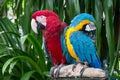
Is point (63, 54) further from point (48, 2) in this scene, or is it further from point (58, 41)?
point (48, 2)

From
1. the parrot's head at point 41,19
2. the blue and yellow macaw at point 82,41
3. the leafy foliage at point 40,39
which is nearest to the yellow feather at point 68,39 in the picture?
the blue and yellow macaw at point 82,41

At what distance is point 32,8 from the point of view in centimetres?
216

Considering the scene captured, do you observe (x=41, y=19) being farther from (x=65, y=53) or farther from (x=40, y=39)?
(x=40, y=39)

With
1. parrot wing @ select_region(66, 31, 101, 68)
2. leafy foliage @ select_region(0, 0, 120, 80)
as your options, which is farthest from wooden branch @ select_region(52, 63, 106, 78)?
leafy foliage @ select_region(0, 0, 120, 80)

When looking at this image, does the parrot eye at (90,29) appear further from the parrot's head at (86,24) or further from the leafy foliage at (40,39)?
the leafy foliage at (40,39)

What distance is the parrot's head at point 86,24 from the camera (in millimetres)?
1305

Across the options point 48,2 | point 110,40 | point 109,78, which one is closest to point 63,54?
point 109,78

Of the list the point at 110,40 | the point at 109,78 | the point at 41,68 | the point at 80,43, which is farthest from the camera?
the point at 41,68

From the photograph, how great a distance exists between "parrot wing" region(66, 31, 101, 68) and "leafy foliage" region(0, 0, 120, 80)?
0.49 m

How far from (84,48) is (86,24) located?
10 centimetres

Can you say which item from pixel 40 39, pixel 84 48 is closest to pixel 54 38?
pixel 84 48

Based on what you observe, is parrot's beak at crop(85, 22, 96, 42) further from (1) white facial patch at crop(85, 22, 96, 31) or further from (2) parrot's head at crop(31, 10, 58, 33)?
(2) parrot's head at crop(31, 10, 58, 33)

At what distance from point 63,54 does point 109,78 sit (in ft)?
0.83

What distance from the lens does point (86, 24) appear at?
131 cm
